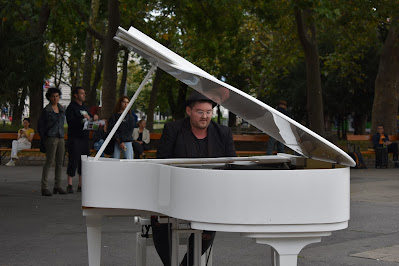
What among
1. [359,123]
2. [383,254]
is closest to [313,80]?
[383,254]

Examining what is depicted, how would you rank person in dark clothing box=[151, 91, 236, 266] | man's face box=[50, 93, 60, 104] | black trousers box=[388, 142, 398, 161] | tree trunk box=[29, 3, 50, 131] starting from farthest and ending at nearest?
tree trunk box=[29, 3, 50, 131] < black trousers box=[388, 142, 398, 161] < man's face box=[50, 93, 60, 104] < person in dark clothing box=[151, 91, 236, 266]

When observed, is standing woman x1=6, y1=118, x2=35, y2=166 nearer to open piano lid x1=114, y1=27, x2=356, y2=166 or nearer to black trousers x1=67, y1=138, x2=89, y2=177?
black trousers x1=67, y1=138, x2=89, y2=177

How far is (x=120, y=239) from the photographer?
9.29 m

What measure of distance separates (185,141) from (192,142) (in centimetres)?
7

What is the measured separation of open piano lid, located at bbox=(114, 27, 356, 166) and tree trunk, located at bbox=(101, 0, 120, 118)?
661 inches

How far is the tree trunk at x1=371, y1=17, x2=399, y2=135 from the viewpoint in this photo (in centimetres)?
2902

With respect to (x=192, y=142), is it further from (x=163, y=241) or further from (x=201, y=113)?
(x=163, y=241)

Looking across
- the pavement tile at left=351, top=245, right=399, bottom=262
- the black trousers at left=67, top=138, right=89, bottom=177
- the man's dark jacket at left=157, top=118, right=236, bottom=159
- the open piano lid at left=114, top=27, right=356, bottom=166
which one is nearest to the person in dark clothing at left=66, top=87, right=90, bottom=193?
the black trousers at left=67, top=138, right=89, bottom=177

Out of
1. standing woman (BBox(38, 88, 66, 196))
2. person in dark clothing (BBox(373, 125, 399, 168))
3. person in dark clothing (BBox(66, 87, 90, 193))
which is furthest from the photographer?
person in dark clothing (BBox(373, 125, 399, 168))

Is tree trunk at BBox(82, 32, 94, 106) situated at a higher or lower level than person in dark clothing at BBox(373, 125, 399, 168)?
higher

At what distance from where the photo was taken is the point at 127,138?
14.3m

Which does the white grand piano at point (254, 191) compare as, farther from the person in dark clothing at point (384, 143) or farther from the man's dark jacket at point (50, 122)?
the person in dark clothing at point (384, 143)

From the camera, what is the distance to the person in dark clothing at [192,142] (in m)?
6.50

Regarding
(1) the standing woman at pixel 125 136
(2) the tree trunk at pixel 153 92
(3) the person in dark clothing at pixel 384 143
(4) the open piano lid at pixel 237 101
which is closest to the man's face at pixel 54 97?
(1) the standing woman at pixel 125 136
